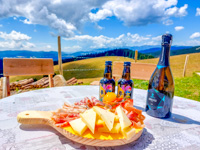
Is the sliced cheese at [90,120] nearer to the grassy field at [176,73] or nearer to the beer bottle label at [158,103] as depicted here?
the beer bottle label at [158,103]

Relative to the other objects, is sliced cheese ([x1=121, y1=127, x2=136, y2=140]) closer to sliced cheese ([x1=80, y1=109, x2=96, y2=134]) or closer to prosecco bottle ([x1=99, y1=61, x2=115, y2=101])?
sliced cheese ([x1=80, y1=109, x2=96, y2=134])

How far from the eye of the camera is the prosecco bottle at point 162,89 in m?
0.83

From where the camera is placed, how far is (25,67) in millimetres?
2172

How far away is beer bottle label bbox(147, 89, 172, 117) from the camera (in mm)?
834

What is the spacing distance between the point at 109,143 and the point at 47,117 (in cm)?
38

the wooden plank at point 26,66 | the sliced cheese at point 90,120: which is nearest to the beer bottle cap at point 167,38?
the sliced cheese at point 90,120

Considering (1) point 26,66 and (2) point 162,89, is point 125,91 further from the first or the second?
(1) point 26,66

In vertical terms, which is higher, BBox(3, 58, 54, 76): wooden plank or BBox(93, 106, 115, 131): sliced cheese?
BBox(3, 58, 54, 76): wooden plank

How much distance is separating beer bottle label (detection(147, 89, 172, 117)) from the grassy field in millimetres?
3526

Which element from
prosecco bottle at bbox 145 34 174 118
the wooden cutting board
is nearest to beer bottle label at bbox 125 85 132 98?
prosecco bottle at bbox 145 34 174 118

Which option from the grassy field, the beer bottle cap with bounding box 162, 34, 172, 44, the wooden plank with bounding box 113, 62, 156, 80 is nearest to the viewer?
the beer bottle cap with bounding box 162, 34, 172, 44

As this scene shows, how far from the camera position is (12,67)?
2027 millimetres

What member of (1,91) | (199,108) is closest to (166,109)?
(199,108)

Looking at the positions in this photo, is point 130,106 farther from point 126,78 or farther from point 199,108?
point 199,108
